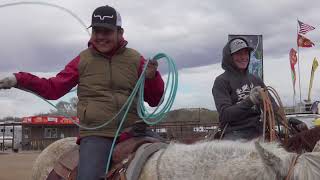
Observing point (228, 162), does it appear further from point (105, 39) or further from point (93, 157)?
point (105, 39)

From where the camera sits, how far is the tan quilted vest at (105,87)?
4445mm

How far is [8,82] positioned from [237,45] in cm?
254

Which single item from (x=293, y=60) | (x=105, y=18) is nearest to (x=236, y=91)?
(x=105, y=18)

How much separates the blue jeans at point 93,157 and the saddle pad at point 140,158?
443 millimetres

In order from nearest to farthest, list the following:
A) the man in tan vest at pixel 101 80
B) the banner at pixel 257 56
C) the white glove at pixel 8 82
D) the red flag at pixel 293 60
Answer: the white glove at pixel 8 82 < the man in tan vest at pixel 101 80 < the banner at pixel 257 56 < the red flag at pixel 293 60

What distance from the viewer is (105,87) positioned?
14.8 feet

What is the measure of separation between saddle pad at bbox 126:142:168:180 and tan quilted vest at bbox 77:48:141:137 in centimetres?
67

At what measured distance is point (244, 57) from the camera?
5578 millimetres

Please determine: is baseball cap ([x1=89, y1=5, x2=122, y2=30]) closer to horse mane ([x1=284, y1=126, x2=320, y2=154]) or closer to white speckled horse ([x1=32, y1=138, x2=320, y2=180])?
white speckled horse ([x1=32, y1=138, x2=320, y2=180])

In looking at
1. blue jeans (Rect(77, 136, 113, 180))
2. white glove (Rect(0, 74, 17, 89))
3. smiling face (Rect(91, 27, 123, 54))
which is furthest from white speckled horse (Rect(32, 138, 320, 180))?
white glove (Rect(0, 74, 17, 89))

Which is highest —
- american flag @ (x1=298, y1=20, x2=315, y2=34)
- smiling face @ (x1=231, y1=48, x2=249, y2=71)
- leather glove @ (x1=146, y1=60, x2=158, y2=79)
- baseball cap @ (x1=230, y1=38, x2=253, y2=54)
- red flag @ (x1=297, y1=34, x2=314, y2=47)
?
american flag @ (x1=298, y1=20, x2=315, y2=34)

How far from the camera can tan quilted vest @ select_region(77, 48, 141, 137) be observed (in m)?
4.45

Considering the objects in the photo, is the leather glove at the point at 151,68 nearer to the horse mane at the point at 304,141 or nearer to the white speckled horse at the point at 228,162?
the white speckled horse at the point at 228,162

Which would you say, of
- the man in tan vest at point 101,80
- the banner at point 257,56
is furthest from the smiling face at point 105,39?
the banner at point 257,56
